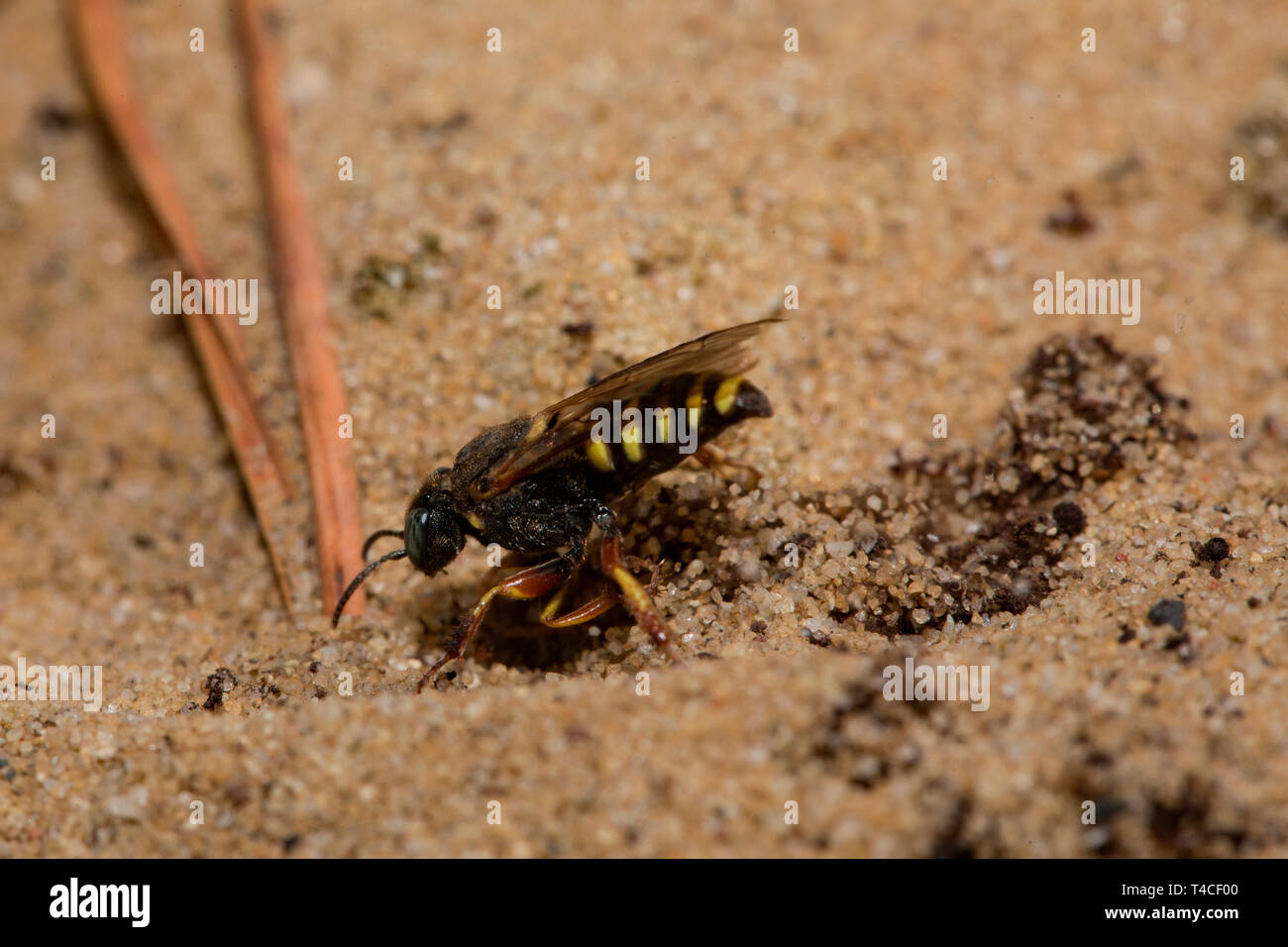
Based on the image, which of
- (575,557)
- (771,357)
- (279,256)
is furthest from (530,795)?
(279,256)

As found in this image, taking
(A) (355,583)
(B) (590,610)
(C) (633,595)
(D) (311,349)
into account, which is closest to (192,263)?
(D) (311,349)

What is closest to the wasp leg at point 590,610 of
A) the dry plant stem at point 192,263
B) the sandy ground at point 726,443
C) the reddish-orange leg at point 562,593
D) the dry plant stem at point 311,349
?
the reddish-orange leg at point 562,593

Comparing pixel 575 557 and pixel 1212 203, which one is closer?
pixel 575 557

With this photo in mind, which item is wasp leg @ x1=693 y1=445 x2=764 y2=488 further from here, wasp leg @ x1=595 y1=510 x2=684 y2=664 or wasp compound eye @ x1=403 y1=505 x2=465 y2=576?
wasp compound eye @ x1=403 y1=505 x2=465 y2=576

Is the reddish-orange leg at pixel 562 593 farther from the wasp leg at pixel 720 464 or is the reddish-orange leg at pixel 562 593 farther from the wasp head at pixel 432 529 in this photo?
the wasp leg at pixel 720 464

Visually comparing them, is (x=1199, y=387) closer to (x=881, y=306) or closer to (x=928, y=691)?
(x=881, y=306)

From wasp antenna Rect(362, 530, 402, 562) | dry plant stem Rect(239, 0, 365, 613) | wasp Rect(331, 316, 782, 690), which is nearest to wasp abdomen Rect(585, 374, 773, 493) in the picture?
wasp Rect(331, 316, 782, 690)
